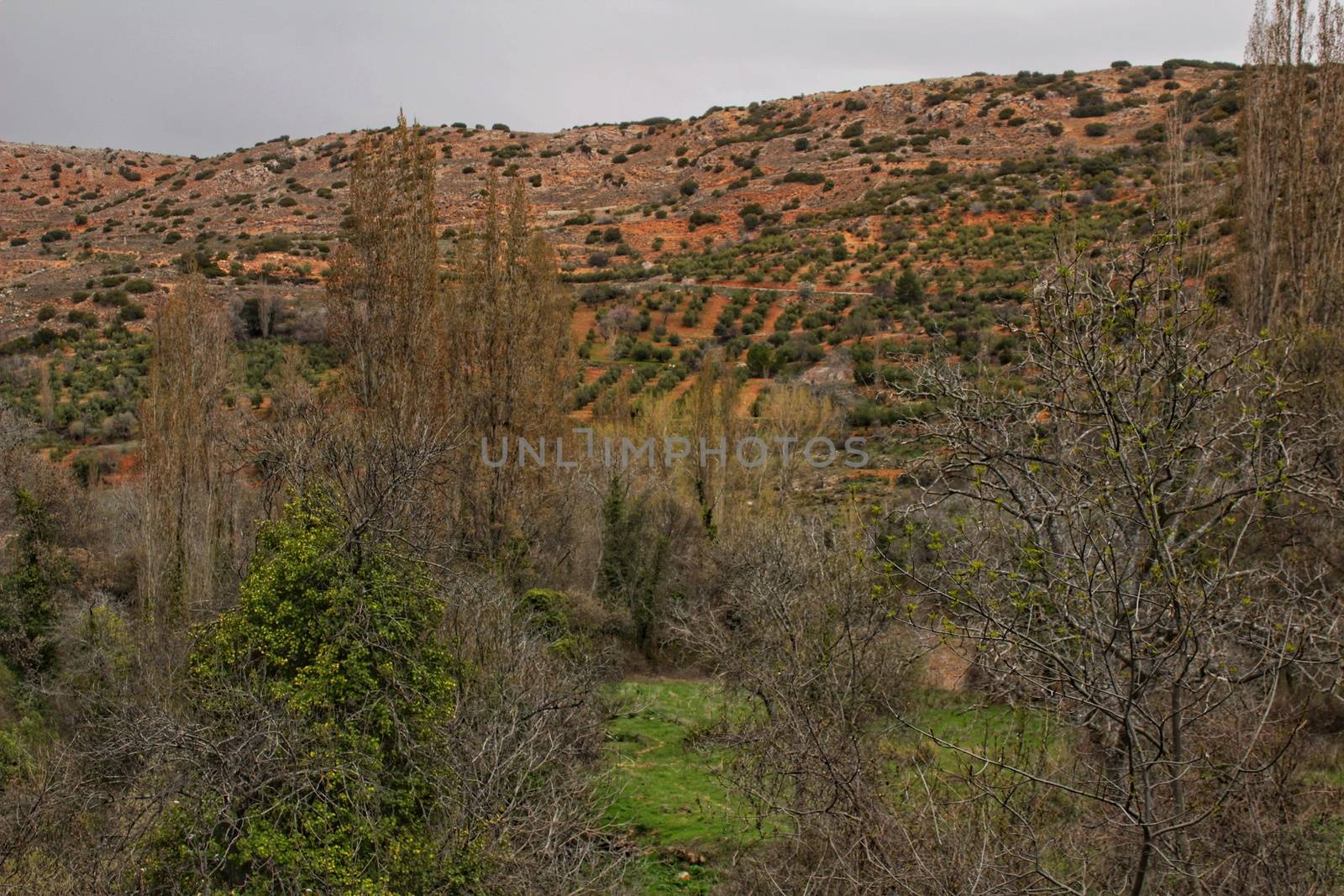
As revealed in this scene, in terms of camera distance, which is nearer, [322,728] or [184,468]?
[322,728]

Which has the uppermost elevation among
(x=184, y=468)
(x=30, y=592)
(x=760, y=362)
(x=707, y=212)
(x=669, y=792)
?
(x=707, y=212)

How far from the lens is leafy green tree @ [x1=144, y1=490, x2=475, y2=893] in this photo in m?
5.96

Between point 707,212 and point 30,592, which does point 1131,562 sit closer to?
point 30,592

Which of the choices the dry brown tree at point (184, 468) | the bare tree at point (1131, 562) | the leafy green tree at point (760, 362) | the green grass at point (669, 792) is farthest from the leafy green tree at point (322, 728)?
the leafy green tree at point (760, 362)

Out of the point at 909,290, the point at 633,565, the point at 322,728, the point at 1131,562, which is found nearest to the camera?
the point at 1131,562

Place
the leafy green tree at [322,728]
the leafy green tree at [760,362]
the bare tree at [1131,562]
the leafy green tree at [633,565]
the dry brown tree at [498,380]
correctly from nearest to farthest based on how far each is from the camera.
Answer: the bare tree at [1131,562] → the leafy green tree at [322,728] → the dry brown tree at [498,380] → the leafy green tree at [633,565] → the leafy green tree at [760,362]

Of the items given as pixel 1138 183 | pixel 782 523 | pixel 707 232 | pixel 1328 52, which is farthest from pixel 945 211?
pixel 782 523

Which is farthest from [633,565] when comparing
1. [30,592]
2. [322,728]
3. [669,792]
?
[322,728]

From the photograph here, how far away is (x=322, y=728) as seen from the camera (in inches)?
245

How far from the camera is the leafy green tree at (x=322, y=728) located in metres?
5.96

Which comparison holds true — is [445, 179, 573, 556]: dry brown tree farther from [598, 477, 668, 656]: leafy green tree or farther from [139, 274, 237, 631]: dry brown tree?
[139, 274, 237, 631]: dry brown tree

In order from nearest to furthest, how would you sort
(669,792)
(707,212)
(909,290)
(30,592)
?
→ (669,792) → (30,592) → (909,290) → (707,212)

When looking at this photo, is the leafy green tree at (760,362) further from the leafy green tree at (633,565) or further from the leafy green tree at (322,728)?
the leafy green tree at (322,728)

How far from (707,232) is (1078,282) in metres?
58.3
